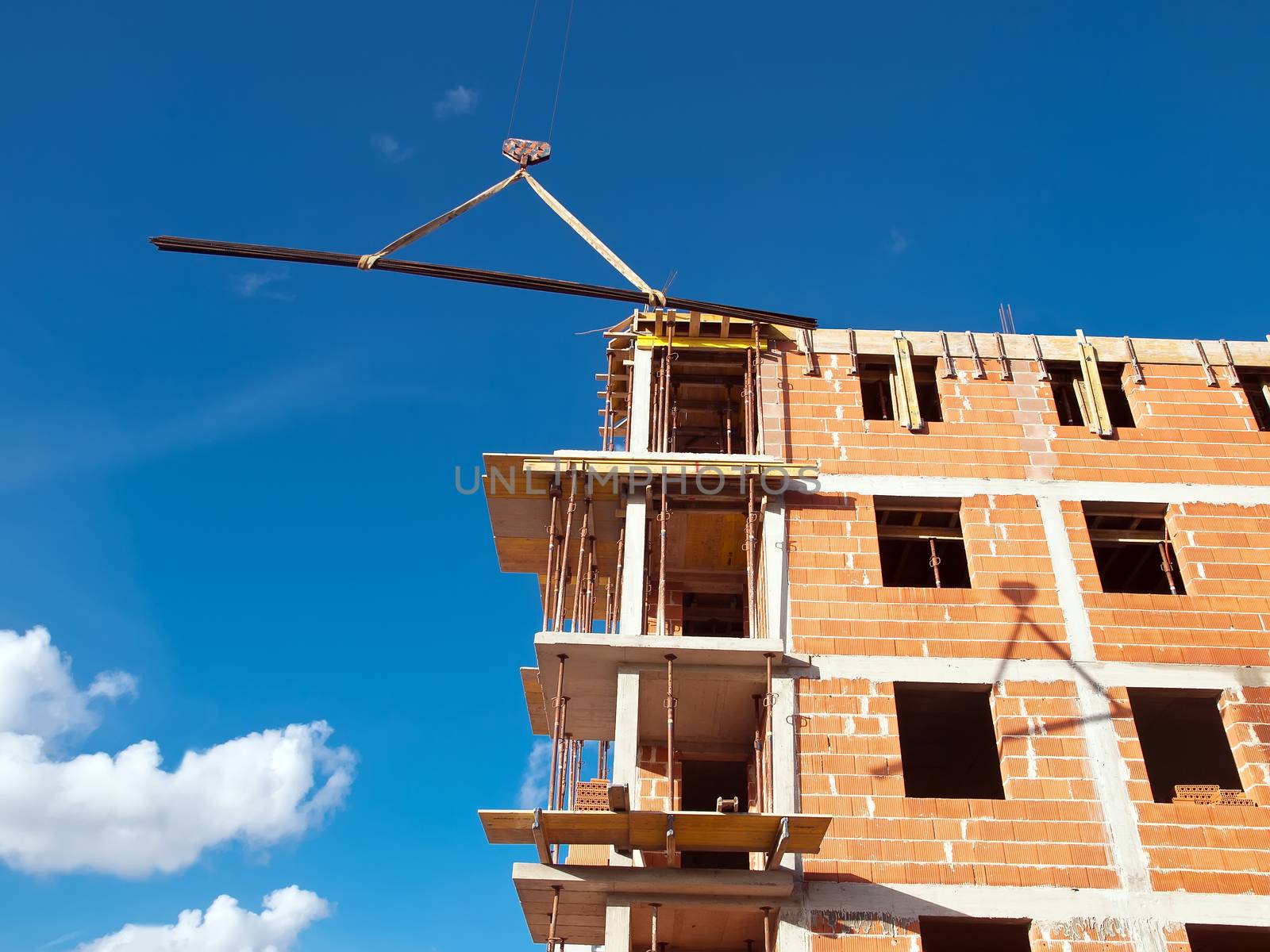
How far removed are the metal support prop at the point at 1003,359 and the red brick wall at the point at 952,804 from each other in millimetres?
6667

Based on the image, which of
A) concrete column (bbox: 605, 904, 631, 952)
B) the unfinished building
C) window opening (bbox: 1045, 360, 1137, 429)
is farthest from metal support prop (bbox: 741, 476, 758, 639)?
window opening (bbox: 1045, 360, 1137, 429)

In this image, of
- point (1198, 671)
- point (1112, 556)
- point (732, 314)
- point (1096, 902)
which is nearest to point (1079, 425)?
point (1112, 556)

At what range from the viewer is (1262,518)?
19.3 m

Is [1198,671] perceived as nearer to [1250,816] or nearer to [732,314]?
[1250,816]

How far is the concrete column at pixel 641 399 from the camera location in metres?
20.4

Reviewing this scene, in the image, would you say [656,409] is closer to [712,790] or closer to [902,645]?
[902,645]

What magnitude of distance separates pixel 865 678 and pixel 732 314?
7.56 m

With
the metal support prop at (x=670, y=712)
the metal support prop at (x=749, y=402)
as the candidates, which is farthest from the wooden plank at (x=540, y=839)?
the metal support prop at (x=749, y=402)

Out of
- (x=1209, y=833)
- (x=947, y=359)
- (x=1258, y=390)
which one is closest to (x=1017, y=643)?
(x=1209, y=833)

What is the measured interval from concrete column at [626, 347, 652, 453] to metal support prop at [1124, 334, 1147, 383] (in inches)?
373

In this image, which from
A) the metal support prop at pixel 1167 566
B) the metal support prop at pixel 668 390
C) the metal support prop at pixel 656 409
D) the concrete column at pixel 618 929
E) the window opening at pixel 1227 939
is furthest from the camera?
the metal support prop at pixel 656 409

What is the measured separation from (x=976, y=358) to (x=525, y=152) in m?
10.2

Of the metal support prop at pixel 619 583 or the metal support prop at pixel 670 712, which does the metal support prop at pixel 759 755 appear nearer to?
the metal support prop at pixel 670 712

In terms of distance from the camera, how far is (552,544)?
18469 mm
